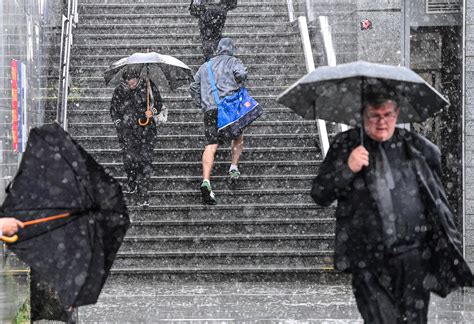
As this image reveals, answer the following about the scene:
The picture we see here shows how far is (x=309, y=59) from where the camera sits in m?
18.7

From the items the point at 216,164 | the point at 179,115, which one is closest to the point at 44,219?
the point at 216,164

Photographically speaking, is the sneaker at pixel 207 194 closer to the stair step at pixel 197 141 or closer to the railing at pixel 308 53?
the stair step at pixel 197 141

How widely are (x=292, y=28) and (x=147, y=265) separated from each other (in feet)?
21.8

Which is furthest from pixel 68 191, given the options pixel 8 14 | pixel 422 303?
pixel 8 14

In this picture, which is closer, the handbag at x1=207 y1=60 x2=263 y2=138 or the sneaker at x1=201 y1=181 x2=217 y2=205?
the sneaker at x1=201 y1=181 x2=217 y2=205

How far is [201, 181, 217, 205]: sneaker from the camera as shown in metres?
15.6

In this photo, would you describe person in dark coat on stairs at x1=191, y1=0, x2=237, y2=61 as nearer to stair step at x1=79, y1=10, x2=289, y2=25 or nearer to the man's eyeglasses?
stair step at x1=79, y1=10, x2=289, y2=25

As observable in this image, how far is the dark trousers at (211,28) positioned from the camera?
706 inches

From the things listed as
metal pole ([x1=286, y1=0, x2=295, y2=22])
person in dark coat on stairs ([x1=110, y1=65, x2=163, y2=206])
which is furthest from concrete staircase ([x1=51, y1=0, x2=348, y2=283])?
person in dark coat on stairs ([x1=110, y1=65, x2=163, y2=206])

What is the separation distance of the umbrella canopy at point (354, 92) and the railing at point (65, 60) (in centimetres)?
981

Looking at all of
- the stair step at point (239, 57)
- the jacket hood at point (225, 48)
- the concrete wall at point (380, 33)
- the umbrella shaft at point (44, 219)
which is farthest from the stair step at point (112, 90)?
the umbrella shaft at point (44, 219)

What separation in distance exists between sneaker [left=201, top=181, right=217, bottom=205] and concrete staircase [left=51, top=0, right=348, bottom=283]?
104mm

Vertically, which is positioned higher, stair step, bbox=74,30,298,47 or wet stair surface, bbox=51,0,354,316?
stair step, bbox=74,30,298,47

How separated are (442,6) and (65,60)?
563cm
